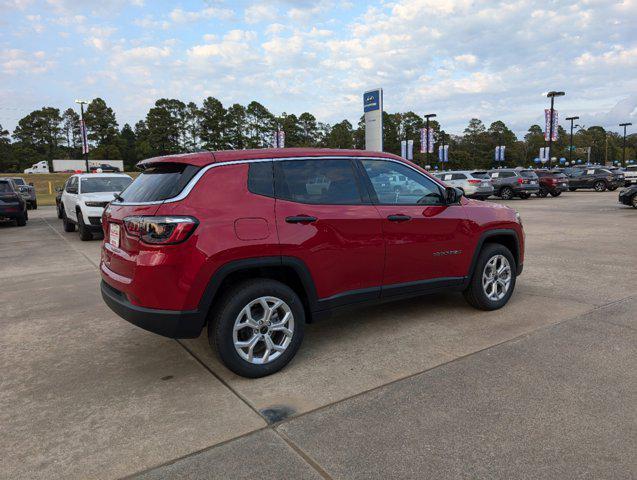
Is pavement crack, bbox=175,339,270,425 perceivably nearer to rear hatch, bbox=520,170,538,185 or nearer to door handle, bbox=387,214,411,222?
door handle, bbox=387,214,411,222

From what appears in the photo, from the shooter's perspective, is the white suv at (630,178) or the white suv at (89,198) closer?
the white suv at (89,198)

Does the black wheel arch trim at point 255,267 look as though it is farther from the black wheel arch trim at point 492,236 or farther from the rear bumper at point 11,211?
the rear bumper at point 11,211

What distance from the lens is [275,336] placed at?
3729 millimetres

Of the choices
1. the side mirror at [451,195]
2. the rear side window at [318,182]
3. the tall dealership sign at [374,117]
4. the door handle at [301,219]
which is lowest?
the door handle at [301,219]

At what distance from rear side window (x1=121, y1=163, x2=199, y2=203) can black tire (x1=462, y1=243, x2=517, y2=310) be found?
10.2 feet

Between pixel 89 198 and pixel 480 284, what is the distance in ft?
31.3

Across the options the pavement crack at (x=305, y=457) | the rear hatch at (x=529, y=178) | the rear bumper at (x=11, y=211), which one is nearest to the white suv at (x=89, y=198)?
the rear bumper at (x=11, y=211)

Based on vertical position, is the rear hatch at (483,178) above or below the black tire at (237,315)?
above

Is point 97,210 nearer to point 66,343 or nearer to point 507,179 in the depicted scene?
point 66,343

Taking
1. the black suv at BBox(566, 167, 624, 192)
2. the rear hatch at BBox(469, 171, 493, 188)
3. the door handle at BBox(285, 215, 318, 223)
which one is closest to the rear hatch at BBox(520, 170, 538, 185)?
the rear hatch at BBox(469, 171, 493, 188)

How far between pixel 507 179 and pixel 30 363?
2498 centimetres

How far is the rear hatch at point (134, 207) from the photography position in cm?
343

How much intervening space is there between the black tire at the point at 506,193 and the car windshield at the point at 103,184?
19.8 meters

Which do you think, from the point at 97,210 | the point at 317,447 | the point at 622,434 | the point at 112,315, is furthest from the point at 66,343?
the point at 97,210
